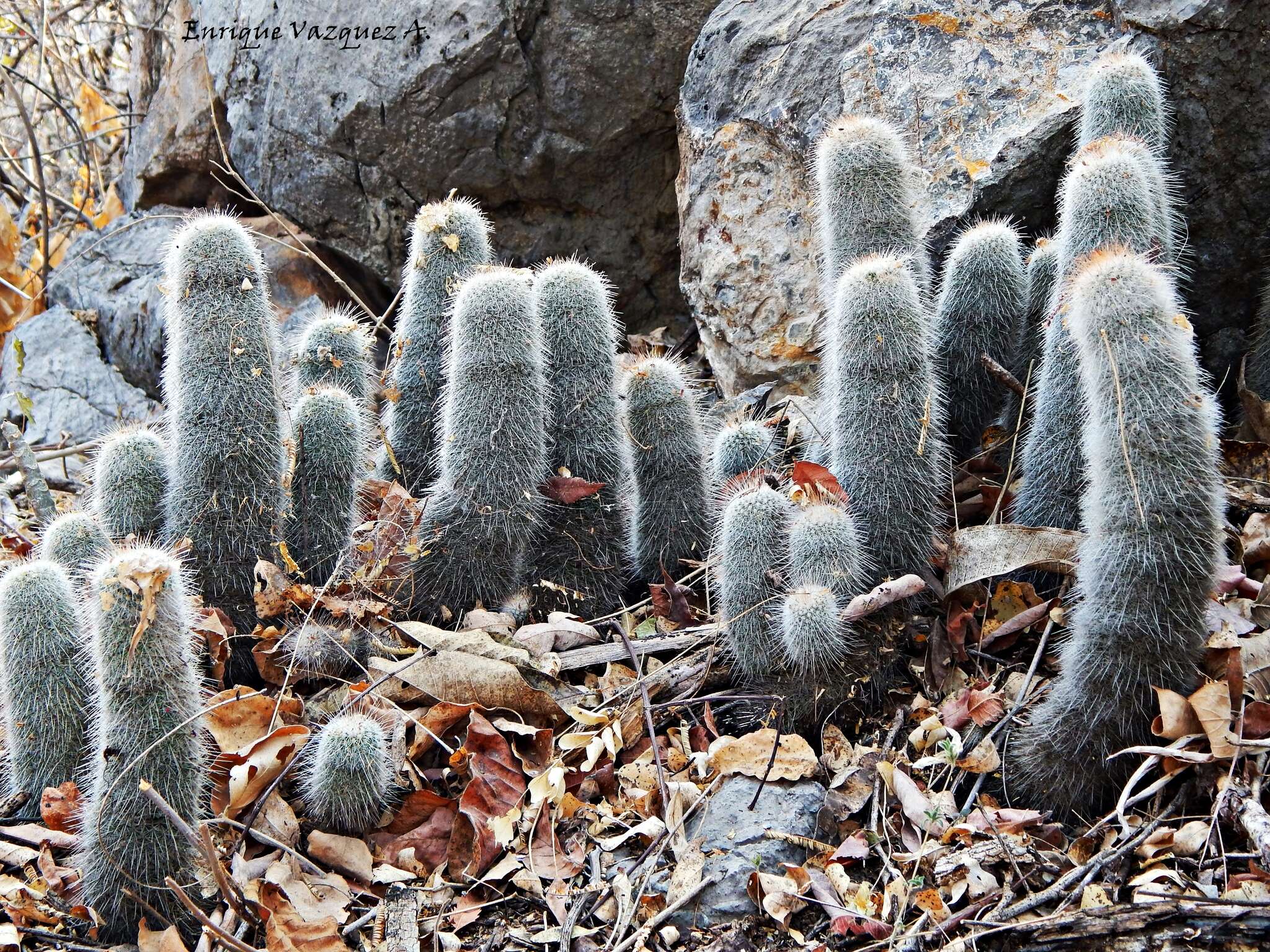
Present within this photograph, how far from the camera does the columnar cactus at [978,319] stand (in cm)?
347

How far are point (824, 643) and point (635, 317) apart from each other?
108 inches

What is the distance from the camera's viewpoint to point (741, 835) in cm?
266

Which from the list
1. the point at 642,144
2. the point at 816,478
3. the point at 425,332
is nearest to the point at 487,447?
the point at 425,332

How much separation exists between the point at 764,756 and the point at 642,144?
9.92ft

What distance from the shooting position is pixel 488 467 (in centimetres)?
327

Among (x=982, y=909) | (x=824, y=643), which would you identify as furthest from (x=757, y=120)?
(x=982, y=909)

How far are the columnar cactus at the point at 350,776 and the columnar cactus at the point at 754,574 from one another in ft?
3.03

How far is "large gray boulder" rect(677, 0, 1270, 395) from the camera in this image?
374 cm

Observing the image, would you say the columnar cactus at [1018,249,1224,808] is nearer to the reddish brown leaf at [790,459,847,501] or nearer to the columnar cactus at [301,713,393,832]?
the reddish brown leaf at [790,459,847,501]

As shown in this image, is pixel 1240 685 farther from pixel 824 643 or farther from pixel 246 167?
pixel 246 167

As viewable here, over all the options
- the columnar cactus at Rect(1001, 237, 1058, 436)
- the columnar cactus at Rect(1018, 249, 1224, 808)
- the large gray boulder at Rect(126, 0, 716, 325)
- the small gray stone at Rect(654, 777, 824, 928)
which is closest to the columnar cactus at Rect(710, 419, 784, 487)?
the columnar cactus at Rect(1001, 237, 1058, 436)

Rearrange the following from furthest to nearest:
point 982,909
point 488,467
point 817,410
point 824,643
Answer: point 817,410, point 488,467, point 824,643, point 982,909

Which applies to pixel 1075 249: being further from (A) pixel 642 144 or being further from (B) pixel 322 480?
(A) pixel 642 144

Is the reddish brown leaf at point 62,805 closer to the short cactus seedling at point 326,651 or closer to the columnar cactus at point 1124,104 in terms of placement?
the short cactus seedling at point 326,651
